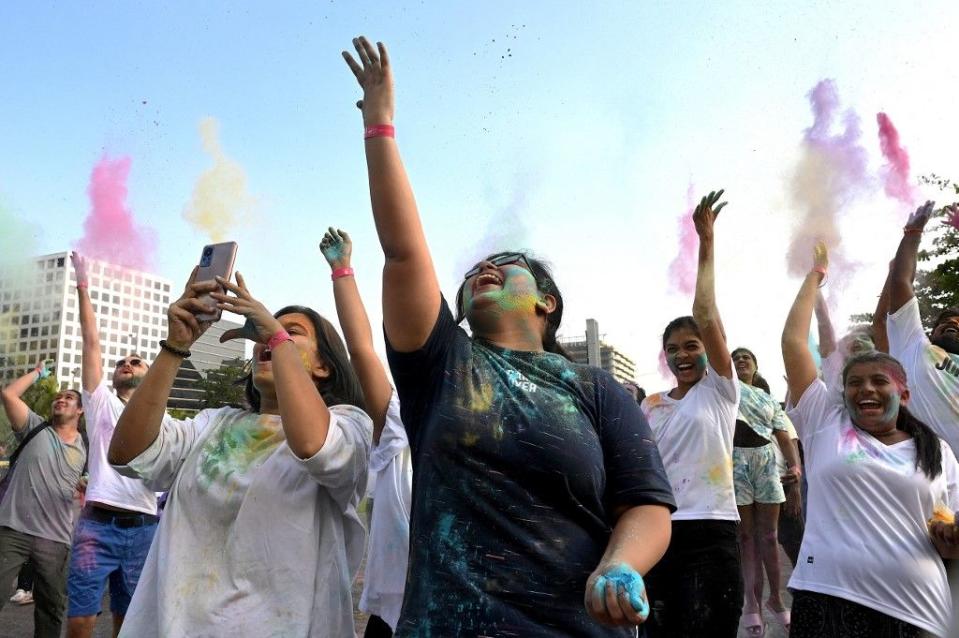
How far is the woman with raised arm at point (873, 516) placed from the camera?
295cm

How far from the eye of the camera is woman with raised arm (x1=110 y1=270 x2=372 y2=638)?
7.93 ft

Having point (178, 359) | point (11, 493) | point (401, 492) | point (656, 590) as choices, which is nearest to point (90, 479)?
point (11, 493)

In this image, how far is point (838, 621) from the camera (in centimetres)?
301

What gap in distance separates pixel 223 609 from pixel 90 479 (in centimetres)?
346

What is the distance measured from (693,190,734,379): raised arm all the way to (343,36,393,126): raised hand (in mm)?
2321

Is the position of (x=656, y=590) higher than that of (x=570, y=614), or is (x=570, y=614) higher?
(x=570, y=614)

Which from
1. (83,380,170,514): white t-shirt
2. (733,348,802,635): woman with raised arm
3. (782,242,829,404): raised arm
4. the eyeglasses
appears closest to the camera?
the eyeglasses

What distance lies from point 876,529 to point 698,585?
1.14 meters

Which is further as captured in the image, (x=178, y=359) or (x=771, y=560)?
(x=771, y=560)

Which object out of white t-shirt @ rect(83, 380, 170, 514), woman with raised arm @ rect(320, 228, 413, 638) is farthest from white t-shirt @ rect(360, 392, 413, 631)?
white t-shirt @ rect(83, 380, 170, 514)

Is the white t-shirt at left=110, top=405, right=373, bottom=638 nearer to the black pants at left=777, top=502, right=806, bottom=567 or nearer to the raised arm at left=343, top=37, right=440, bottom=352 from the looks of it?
the raised arm at left=343, top=37, right=440, bottom=352

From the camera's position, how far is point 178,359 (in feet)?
8.80

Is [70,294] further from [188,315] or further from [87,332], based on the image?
[188,315]

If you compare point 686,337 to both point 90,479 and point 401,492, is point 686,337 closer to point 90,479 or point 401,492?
point 401,492
